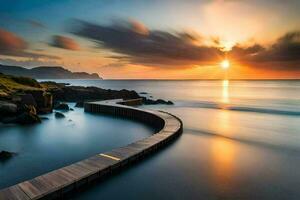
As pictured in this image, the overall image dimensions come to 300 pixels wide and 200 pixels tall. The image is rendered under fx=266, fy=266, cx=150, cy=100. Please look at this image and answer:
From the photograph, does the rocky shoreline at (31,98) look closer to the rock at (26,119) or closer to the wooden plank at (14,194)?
the rock at (26,119)

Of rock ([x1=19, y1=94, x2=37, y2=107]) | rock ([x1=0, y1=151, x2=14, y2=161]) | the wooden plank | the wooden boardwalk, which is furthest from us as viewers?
rock ([x1=19, y1=94, x2=37, y2=107])

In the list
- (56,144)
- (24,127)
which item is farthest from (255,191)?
(24,127)

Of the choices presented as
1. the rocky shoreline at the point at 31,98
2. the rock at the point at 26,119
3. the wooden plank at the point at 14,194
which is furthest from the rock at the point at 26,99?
the wooden plank at the point at 14,194

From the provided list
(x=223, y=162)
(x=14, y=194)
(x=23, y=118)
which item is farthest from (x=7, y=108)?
(x=223, y=162)

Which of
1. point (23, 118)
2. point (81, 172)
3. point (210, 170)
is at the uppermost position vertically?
point (23, 118)

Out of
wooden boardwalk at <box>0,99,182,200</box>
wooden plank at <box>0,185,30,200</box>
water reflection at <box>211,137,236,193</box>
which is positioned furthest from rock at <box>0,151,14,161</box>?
water reflection at <box>211,137,236,193</box>

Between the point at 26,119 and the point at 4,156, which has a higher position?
the point at 26,119

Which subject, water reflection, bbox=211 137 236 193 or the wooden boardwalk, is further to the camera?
water reflection, bbox=211 137 236 193

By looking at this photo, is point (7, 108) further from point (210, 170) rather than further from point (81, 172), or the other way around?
point (210, 170)

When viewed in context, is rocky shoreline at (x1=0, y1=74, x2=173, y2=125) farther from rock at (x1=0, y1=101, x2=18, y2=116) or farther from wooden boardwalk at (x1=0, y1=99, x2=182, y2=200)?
wooden boardwalk at (x1=0, y1=99, x2=182, y2=200)

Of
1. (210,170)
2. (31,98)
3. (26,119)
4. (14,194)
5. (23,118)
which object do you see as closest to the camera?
(14,194)

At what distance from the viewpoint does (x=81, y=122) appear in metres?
38.9

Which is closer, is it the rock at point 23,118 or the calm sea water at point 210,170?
the calm sea water at point 210,170

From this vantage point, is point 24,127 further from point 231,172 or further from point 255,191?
point 255,191
